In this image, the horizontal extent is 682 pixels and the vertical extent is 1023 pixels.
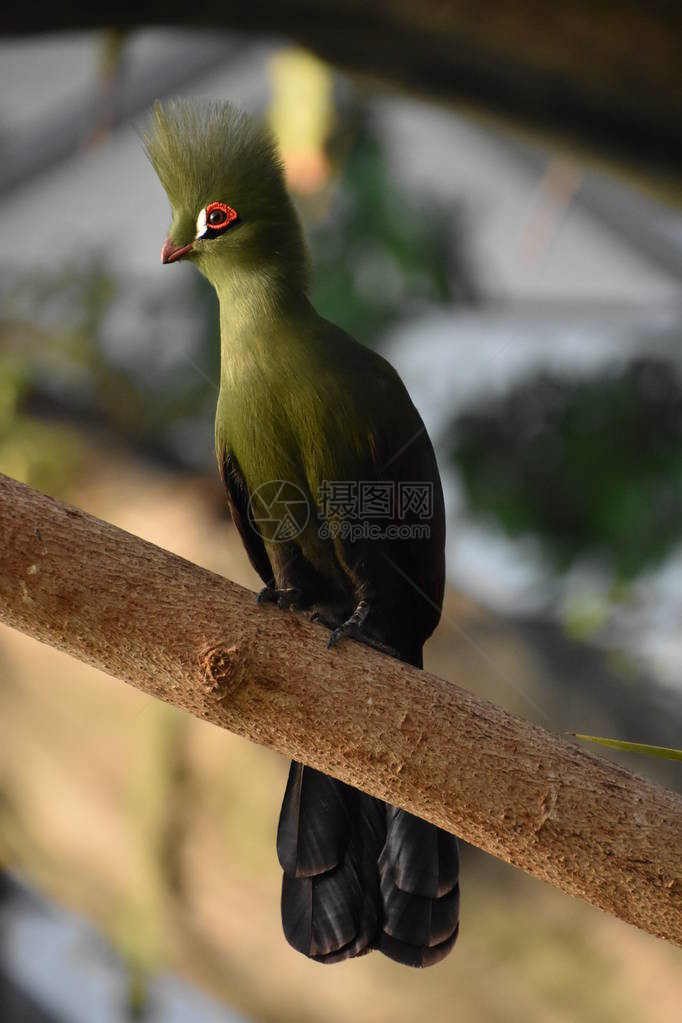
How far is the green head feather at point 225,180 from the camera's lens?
35 centimetres

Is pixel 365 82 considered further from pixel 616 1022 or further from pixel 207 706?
pixel 616 1022

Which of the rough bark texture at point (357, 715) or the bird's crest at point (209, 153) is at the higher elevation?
the bird's crest at point (209, 153)

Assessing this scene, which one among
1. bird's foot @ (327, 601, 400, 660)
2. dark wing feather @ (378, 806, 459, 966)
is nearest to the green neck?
bird's foot @ (327, 601, 400, 660)

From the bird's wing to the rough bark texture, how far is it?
2.2 inches

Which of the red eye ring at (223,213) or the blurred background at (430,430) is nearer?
the red eye ring at (223,213)

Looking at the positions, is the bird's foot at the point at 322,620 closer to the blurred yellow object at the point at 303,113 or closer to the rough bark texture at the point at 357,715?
the rough bark texture at the point at 357,715

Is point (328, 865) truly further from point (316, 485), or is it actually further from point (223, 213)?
point (223, 213)

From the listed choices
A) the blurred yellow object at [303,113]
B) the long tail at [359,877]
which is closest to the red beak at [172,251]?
the long tail at [359,877]

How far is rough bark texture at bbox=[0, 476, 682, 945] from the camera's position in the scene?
380 mm

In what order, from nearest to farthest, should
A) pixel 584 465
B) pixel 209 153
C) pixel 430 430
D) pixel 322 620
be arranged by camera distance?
pixel 209 153, pixel 322 620, pixel 430 430, pixel 584 465

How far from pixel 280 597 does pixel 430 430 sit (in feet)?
1.14

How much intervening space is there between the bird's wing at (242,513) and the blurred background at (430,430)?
22 centimetres

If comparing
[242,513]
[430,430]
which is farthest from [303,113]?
[242,513]

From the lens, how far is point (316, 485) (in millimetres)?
410
